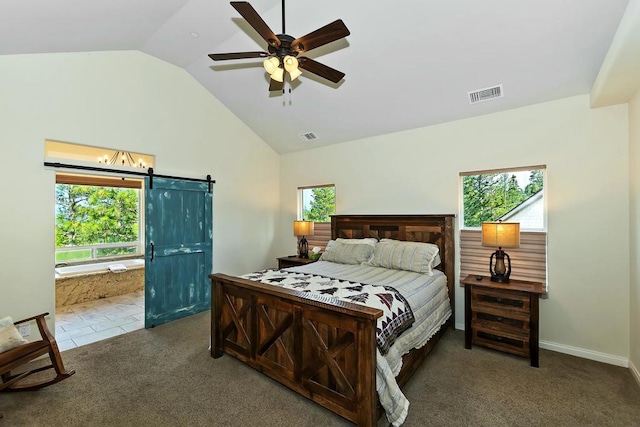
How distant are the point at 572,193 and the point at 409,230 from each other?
1.74 m

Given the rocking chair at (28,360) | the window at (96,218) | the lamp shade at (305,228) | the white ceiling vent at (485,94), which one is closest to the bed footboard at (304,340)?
the rocking chair at (28,360)

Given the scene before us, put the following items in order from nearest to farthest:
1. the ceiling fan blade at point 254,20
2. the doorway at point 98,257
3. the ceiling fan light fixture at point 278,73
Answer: the ceiling fan blade at point 254,20, the ceiling fan light fixture at point 278,73, the doorway at point 98,257

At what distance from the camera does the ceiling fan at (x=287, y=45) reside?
1952mm

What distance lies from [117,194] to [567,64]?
25.2ft

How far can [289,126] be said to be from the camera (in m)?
4.80

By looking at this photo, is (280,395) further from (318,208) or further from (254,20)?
(318,208)

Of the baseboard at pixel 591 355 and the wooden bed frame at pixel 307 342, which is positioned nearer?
the wooden bed frame at pixel 307 342

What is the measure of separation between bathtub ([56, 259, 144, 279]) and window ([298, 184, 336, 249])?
3368 millimetres

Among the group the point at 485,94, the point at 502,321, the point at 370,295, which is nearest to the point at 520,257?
the point at 502,321

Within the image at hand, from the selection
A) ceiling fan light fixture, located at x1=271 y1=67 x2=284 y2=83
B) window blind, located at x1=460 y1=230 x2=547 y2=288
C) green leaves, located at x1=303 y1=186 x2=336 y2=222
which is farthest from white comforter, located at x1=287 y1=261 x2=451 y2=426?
ceiling fan light fixture, located at x1=271 y1=67 x2=284 y2=83

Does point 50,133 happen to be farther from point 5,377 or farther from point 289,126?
point 289,126

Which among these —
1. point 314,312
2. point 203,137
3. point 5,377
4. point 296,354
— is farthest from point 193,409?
point 203,137

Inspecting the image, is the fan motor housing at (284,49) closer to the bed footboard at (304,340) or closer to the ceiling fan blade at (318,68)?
the ceiling fan blade at (318,68)

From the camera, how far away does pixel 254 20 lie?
1.96 meters
